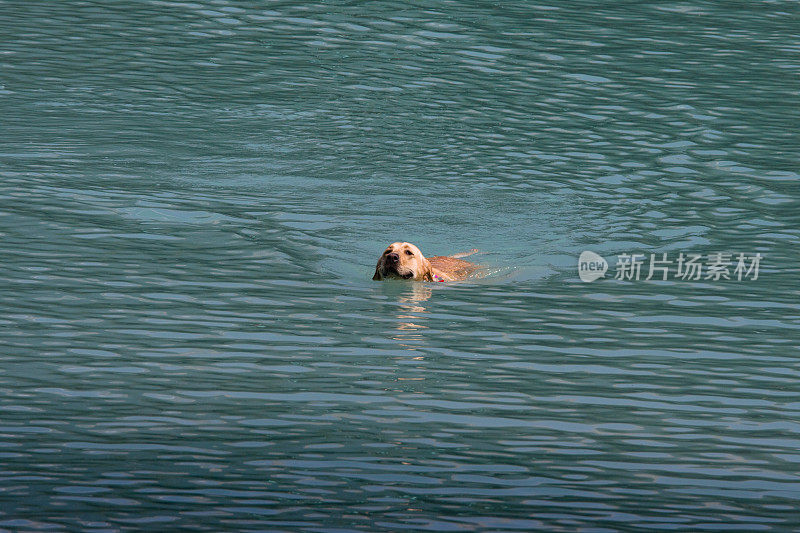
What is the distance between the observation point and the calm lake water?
34.9 feet

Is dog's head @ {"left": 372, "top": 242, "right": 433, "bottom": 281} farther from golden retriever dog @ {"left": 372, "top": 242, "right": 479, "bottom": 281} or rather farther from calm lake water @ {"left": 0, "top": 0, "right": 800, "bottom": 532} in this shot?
calm lake water @ {"left": 0, "top": 0, "right": 800, "bottom": 532}

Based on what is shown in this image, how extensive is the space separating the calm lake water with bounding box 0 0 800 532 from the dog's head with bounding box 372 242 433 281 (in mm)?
237

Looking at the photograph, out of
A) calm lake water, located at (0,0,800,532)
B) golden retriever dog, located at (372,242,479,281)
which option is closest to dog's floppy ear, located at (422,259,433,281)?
golden retriever dog, located at (372,242,479,281)

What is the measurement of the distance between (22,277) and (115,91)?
38.9ft

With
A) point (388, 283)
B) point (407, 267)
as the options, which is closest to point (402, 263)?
point (407, 267)

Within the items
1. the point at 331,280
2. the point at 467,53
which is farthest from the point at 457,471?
the point at 467,53

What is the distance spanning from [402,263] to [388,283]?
487mm

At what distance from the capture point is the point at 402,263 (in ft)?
57.0

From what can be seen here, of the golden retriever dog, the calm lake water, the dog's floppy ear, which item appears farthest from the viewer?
the dog's floppy ear

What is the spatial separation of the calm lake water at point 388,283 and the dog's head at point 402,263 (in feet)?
0.78

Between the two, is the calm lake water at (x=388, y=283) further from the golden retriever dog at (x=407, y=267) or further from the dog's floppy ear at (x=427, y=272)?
the dog's floppy ear at (x=427, y=272)

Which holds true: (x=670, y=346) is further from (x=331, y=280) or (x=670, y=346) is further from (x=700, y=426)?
(x=331, y=280)

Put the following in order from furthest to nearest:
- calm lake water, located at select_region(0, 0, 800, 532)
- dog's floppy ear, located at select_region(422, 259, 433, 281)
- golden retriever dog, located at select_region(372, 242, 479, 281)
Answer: dog's floppy ear, located at select_region(422, 259, 433, 281) < golden retriever dog, located at select_region(372, 242, 479, 281) < calm lake water, located at select_region(0, 0, 800, 532)

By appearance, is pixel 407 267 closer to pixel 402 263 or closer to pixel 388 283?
pixel 402 263
